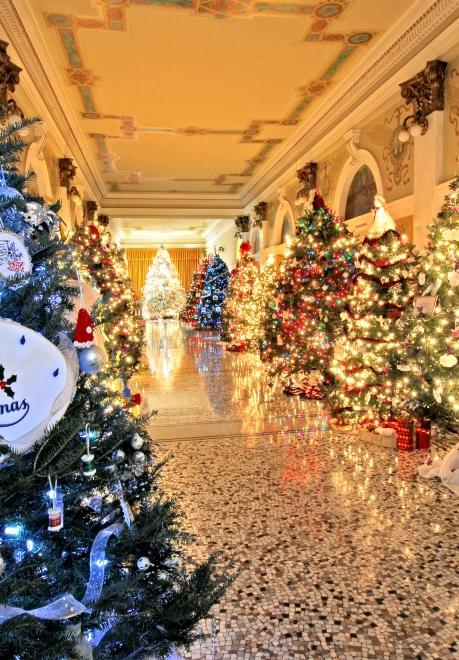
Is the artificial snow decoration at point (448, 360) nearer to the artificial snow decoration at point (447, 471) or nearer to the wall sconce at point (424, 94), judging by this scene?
the artificial snow decoration at point (447, 471)

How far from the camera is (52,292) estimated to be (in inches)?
56.1

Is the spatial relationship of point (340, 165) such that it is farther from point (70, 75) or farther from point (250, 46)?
point (70, 75)

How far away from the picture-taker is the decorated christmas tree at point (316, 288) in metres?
6.66

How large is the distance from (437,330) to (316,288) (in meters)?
2.74

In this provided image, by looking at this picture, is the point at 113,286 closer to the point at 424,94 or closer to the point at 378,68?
the point at 378,68

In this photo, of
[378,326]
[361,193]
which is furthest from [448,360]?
[361,193]

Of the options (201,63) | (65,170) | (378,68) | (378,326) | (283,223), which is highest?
(201,63)

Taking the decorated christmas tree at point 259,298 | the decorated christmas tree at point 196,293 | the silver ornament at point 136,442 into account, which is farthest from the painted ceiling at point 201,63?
the decorated christmas tree at point 196,293

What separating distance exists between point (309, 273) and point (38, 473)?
5816 mm

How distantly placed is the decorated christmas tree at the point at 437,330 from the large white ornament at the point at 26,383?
3.27 meters

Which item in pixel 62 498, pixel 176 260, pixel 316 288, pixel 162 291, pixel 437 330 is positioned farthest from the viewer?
pixel 176 260

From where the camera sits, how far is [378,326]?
16.7ft

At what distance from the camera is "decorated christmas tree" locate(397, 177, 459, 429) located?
394 centimetres

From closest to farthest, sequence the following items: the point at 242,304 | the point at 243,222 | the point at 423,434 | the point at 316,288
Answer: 1. the point at 423,434
2. the point at 316,288
3. the point at 242,304
4. the point at 243,222
